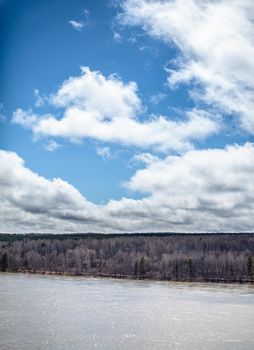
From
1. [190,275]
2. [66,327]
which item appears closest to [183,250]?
[190,275]

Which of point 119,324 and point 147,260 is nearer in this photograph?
point 119,324

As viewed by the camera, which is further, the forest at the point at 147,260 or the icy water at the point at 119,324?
the forest at the point at 147,260

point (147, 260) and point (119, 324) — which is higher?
point (147, 260)

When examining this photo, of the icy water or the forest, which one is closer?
the icy water

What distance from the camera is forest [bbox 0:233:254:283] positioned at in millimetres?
85750

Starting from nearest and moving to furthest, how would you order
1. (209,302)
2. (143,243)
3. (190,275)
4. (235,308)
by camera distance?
(235,308), (209,302), (190,275), (143,243)

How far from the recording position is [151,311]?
3247 centimetres

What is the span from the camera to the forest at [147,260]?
85750mm

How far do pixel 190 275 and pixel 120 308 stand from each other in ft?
166

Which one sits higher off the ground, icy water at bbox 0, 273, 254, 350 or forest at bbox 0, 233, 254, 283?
forest at bbox 0, 233, 254, 283

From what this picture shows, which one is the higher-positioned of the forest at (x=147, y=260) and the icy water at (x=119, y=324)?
the forest at (x=147, y=260)

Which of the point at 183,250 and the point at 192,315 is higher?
the point at 183,250

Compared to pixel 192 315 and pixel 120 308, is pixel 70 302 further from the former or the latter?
pixel 192 315

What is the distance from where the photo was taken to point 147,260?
3686 inches
